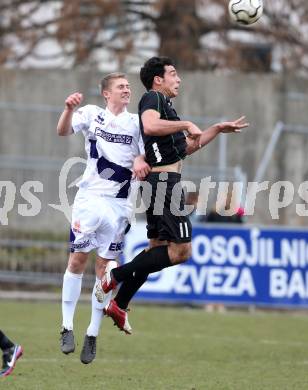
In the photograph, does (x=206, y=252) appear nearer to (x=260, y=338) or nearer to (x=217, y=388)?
(x=260, y=338)

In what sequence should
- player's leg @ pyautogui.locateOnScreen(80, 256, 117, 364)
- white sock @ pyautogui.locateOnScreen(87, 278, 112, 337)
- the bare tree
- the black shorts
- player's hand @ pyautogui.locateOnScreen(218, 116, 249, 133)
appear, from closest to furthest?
1. player's hand @ pyautogui.locateOnScreen(218, 116, 249, 133)
2. the black shorts
3. player's leg @ pyautogui.locateOnScreen(80, 256, 117, 364)
4. white sock @ pyautogui.locateOnScreen(87, 278, 112, 337)
5. the bare tree

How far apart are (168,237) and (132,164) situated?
2.71 ft

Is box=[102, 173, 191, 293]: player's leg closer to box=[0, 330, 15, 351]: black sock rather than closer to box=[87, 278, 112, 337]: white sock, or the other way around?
A: box=[87, 278, 112, 337]: white sock

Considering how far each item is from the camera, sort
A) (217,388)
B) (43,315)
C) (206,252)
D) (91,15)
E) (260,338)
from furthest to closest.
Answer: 1. (91,15)
2. (206,252)
3. (43,315)
4. (260,338)
5. (217,388)

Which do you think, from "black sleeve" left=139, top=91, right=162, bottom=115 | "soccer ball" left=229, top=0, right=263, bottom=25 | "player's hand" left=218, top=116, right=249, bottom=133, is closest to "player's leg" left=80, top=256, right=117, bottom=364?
"black sleeve" left=139, top=91, right=162, bottom=115

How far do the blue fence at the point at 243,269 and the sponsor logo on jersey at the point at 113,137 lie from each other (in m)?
6.80

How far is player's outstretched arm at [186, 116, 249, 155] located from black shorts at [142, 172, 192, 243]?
0.33m

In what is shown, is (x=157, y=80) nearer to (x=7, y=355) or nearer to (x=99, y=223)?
(x=99, y=223)

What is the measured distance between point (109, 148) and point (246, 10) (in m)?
1.86

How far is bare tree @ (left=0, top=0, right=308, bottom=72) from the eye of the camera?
71.4 feet

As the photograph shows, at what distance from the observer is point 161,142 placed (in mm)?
9172

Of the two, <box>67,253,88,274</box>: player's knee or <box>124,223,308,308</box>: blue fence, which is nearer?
<box>67,253,88,274</box>: player's knee

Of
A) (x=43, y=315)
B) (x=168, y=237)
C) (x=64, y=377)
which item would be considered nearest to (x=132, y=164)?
(x=168, y=237)

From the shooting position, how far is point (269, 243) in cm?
1611
